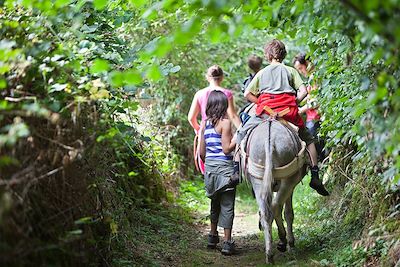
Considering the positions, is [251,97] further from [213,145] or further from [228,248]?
[228,248]

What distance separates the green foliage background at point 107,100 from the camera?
404 centimetres

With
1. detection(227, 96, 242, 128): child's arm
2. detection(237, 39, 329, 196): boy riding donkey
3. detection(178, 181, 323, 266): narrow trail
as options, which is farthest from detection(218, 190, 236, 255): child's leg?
detection(227, 96, 242, 128): child's arm

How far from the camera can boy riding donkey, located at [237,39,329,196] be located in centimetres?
751

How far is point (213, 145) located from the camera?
8281 millimetres

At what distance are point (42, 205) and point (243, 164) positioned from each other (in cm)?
333

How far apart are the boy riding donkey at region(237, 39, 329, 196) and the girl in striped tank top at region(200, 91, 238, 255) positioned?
523 millimetres

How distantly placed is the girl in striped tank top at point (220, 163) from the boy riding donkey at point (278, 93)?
52 cm

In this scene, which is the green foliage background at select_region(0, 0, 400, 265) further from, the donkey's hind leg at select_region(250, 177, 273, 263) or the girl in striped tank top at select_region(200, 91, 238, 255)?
the girl in striped tank top at select_region(200, 91, 238, 255)

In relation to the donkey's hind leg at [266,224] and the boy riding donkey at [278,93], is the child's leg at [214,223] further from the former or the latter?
the donkey's hind leg at [266,224]

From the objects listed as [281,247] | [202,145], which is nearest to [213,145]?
[202,145]

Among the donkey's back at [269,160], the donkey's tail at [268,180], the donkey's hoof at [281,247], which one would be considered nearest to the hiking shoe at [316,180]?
the donkey's back at [269,160]

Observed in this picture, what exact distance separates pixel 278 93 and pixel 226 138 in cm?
101

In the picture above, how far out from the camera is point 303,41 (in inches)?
278

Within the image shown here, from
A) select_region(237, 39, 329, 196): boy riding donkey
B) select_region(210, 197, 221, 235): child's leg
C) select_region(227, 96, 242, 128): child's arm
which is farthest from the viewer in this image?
select_region(227, 96, 242, 128): child's arm
